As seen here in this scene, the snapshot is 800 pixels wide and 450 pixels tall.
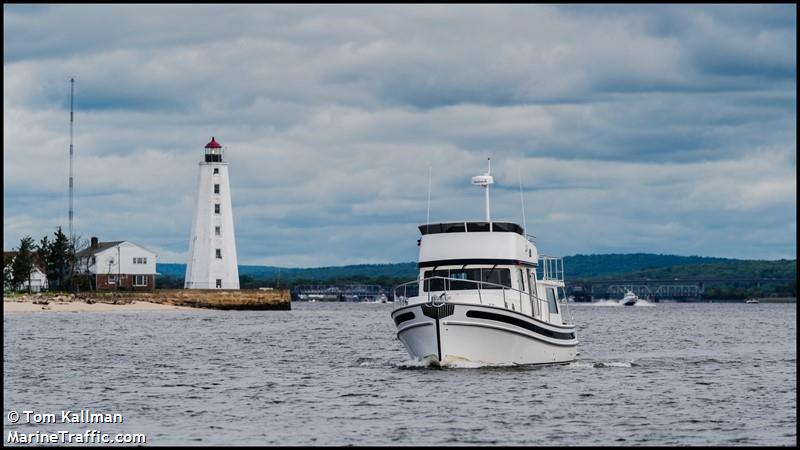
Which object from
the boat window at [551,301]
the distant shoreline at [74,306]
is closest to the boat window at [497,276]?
the boat window at [551,301]

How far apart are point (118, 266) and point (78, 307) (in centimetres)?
1646

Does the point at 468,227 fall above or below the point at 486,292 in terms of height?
above

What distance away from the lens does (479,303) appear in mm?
41719

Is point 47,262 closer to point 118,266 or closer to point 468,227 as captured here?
point 118,266

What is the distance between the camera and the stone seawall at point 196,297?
12475 cm

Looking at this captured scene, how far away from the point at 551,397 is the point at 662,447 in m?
9.26

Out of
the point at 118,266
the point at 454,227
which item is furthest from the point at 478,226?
the point at 118,266

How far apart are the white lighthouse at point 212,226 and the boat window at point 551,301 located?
74.3 meters

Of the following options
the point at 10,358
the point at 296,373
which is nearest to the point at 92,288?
the point at 10,358

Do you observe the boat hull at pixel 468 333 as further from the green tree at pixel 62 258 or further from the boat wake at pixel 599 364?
the green tree at pixel 62 258

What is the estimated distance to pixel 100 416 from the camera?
3150cm

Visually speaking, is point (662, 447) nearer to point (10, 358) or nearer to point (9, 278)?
point (10, 358)

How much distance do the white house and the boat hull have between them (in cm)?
9946

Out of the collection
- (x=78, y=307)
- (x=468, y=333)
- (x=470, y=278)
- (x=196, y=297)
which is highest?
(x=196, y=297)
